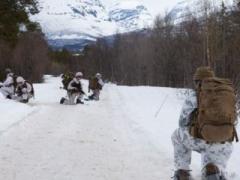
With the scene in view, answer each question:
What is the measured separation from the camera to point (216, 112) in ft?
21.2

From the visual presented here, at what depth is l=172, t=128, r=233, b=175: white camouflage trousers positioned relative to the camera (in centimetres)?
689

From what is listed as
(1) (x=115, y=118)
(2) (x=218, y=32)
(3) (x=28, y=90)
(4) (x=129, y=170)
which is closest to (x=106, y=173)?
(4) (x=129, y=170)

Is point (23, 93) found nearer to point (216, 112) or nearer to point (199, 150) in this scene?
point (199, 150)

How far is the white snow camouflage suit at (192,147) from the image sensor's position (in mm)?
6891

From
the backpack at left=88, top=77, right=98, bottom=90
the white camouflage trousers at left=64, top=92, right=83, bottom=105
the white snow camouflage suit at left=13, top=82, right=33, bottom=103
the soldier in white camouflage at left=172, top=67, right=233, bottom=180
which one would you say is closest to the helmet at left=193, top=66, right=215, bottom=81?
the soldier in white camouflage at left=172, top=67, right=233, bottom=180

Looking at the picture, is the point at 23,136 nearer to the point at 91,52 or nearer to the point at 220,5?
the point at 220,5

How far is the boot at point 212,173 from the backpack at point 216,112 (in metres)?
0.36

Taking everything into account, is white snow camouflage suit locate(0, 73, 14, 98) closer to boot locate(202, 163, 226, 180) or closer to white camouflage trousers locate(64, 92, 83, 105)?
white camouflage trousers locate(64, 92, 83, 105)

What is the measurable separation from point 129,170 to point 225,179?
2.51 meters

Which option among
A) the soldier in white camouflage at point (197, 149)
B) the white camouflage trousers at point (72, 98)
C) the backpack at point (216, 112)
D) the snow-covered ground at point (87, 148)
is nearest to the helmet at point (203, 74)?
the soldier in white camouflage at point (197, 149)

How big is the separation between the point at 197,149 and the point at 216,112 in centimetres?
87

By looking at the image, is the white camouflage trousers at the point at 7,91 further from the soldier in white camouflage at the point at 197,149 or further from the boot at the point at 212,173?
the boot at the point at 212,173

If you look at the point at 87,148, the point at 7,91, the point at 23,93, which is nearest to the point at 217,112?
the point at 87,148

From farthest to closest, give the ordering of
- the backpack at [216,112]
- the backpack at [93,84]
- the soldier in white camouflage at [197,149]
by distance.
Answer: the backpack at [93,84], the soldier in white camouflage at [197,149], the backpack at [216,112]
